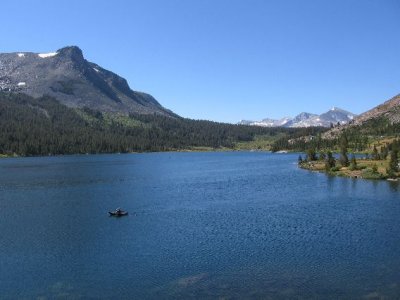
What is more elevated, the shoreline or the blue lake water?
the shoreline

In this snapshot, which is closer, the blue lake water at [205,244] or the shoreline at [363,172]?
the blue lake water at [205,244]

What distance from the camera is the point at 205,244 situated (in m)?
70.9

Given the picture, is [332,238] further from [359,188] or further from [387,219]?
[359,188]

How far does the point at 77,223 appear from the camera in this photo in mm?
90938

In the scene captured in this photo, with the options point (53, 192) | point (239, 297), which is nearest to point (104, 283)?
point (239, 297)

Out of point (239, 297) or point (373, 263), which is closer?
point (239, 297)

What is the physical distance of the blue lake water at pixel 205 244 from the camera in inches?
2039

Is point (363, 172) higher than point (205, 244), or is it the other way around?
point (363, 172)

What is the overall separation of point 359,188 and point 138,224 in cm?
7240

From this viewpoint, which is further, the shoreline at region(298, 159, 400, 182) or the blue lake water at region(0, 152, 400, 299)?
the shoreline at region(298, 159, 400, 182)

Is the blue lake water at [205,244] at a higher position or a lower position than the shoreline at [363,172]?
lower

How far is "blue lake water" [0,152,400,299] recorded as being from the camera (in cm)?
5178

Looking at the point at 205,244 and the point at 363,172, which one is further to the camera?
the point at 363,172

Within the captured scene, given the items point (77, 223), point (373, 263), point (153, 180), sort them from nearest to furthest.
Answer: point (373, 263) < point (77, 223) < point (153, 180)
